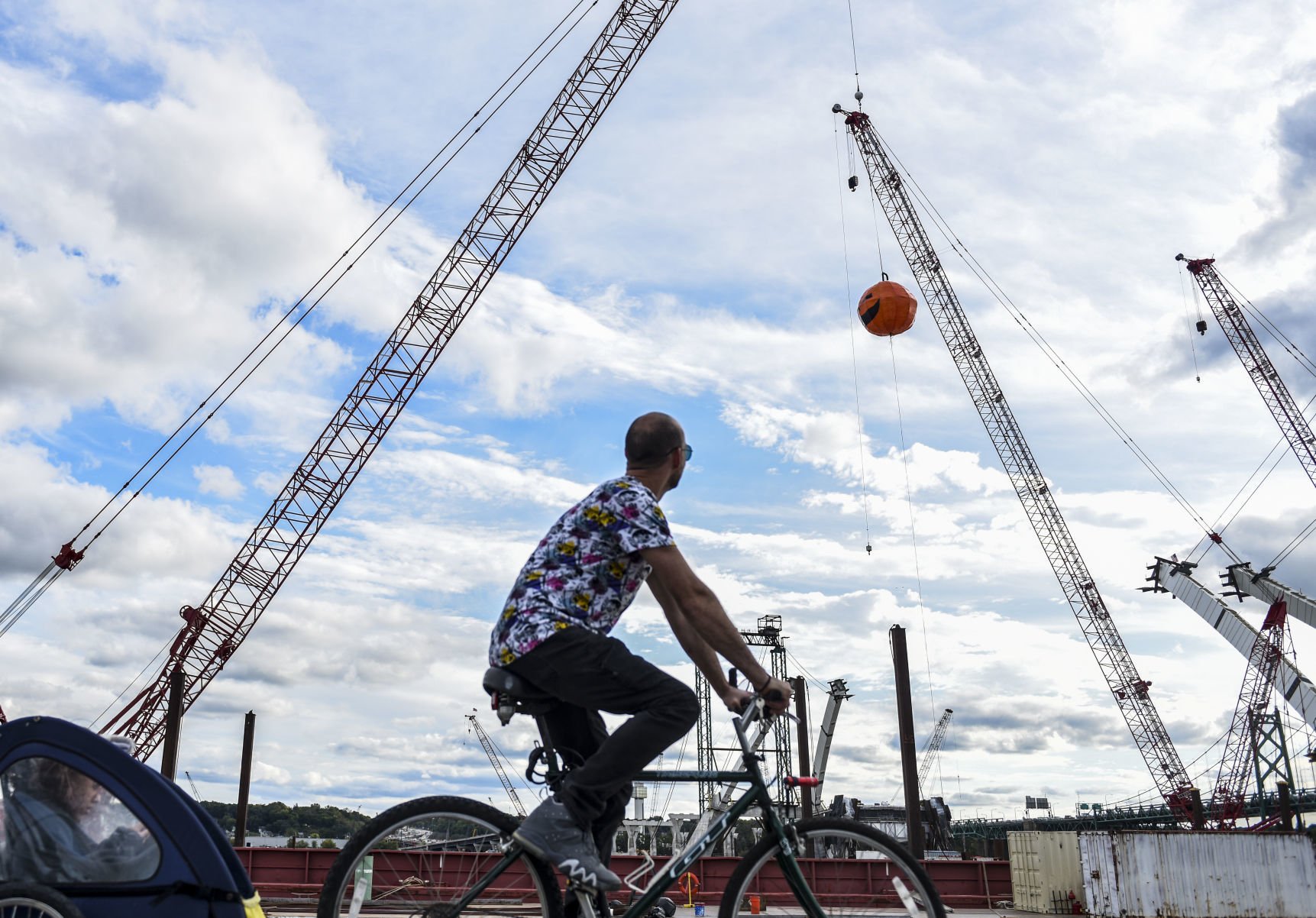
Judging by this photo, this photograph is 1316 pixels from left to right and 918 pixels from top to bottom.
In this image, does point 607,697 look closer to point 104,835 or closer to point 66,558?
point 104,835

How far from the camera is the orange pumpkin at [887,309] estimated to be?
24906 millimetres

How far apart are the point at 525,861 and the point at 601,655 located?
896 millimetres

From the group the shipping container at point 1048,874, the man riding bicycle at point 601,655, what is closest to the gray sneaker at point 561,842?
the man riding bicycle at point 601,655

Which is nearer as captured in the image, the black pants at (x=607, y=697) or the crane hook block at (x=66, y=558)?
the black pants at (x=607, y=697)

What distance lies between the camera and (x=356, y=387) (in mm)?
48969

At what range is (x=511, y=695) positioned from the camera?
4.11 m

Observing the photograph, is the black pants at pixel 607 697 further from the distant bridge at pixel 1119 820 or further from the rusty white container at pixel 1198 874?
the distant bridge at pixel 1119 820

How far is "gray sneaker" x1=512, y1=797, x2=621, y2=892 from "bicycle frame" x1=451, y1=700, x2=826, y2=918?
0.37 ft

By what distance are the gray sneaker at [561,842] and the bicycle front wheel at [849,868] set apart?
1.86 ft

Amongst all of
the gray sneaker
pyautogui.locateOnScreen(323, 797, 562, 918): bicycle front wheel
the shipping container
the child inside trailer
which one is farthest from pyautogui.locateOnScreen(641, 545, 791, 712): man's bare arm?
the shipping container

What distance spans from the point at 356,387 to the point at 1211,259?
62.1 metres

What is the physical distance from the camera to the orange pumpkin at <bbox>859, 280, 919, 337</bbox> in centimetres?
2491

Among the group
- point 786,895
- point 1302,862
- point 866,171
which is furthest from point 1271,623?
point 786,895

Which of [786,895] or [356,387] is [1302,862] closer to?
[786,895]
